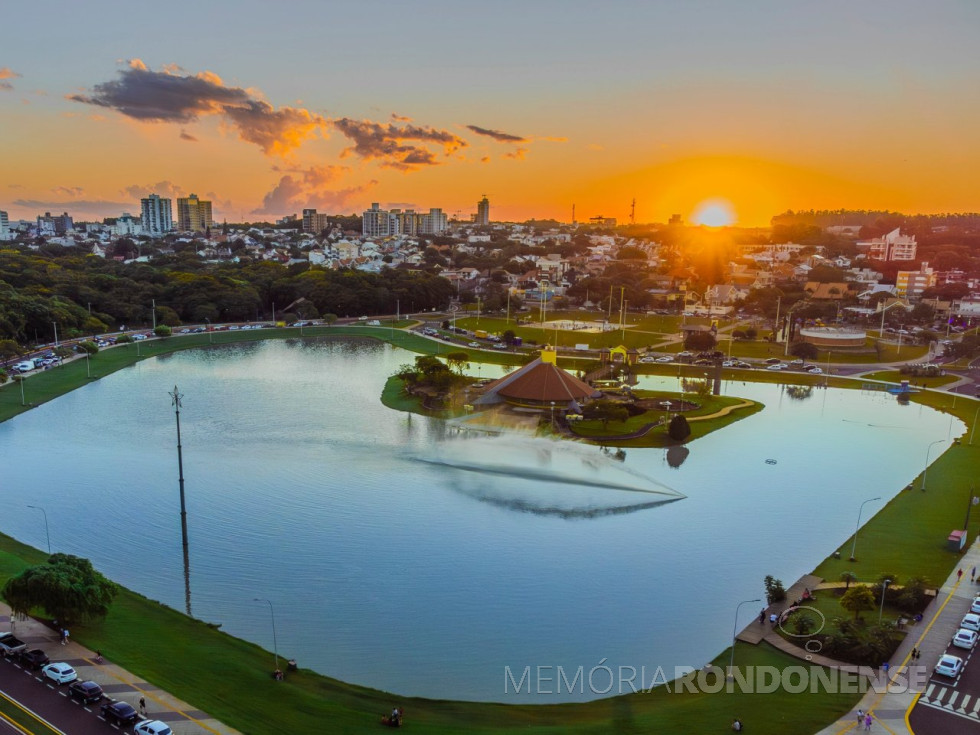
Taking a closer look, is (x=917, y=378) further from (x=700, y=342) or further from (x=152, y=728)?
(x=152, y=728)

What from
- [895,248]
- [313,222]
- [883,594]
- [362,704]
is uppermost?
[313,222]

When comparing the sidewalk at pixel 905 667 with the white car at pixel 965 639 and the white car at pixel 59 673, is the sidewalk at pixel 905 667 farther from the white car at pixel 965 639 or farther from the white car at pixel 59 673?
the white car at pixel 59 673

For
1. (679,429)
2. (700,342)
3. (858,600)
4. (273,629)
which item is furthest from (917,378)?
(273,629)

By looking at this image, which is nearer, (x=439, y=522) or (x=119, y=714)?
(x=119, y=714)

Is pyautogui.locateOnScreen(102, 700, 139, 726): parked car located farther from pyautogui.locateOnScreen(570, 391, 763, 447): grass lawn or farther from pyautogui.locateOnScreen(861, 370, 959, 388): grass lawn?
pyautogui.locateOnScreen(861, 370, 959, 388): grass lawn

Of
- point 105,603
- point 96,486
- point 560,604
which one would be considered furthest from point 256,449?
point 560,604
